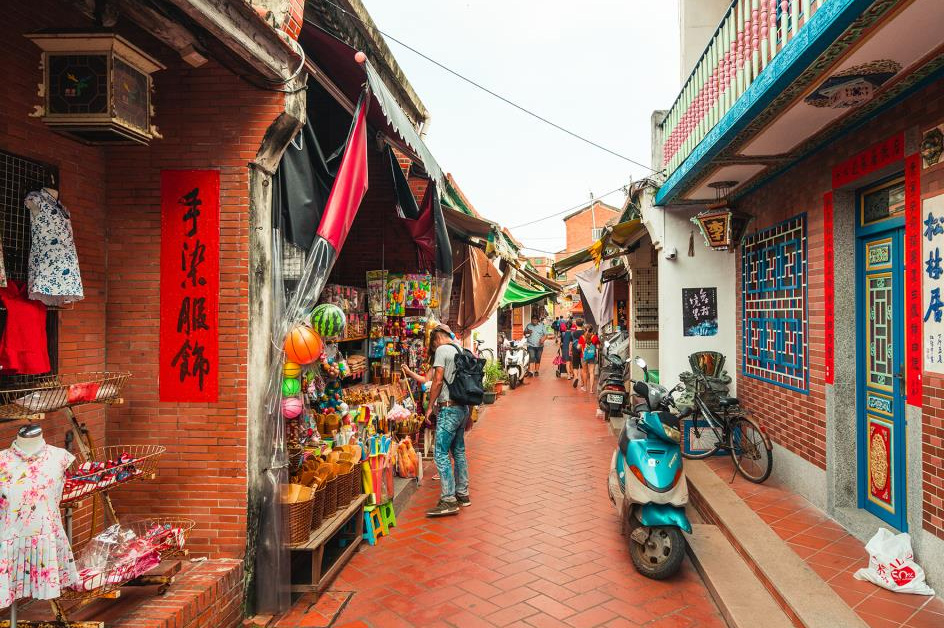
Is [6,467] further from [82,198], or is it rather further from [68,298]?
[82,198]

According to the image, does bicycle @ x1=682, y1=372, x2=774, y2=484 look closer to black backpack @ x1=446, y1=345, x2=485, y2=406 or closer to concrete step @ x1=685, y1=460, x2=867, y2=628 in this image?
concrete step @ x1=685, y1=460, x2=867, y2=628

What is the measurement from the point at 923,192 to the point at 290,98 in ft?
14.0

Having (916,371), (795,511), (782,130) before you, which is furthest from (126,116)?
(795,511)

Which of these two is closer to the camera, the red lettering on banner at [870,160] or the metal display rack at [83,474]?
the metal display rack at [83,474]

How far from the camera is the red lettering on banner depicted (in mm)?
4160

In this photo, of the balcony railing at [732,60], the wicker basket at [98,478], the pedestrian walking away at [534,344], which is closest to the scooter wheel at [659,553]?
the wicker basket at [98,478]

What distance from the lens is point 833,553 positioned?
4.38 metres

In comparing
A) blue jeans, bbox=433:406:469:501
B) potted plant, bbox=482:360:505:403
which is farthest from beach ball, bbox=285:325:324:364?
potted plant, bbox=482:360:505:403

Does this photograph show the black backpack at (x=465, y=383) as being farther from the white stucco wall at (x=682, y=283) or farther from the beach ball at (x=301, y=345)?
the white stucco wall at (x=682, y=283)

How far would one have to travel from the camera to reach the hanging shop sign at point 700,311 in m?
7.93

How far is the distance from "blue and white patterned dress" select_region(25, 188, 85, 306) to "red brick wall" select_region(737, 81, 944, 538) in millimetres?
5361

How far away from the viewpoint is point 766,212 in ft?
22.0

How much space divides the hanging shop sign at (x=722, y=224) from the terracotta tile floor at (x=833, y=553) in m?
2.70

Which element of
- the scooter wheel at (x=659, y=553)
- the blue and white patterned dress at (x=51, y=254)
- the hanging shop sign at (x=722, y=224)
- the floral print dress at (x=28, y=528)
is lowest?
the scooter wheel at (x=659, y=553)
